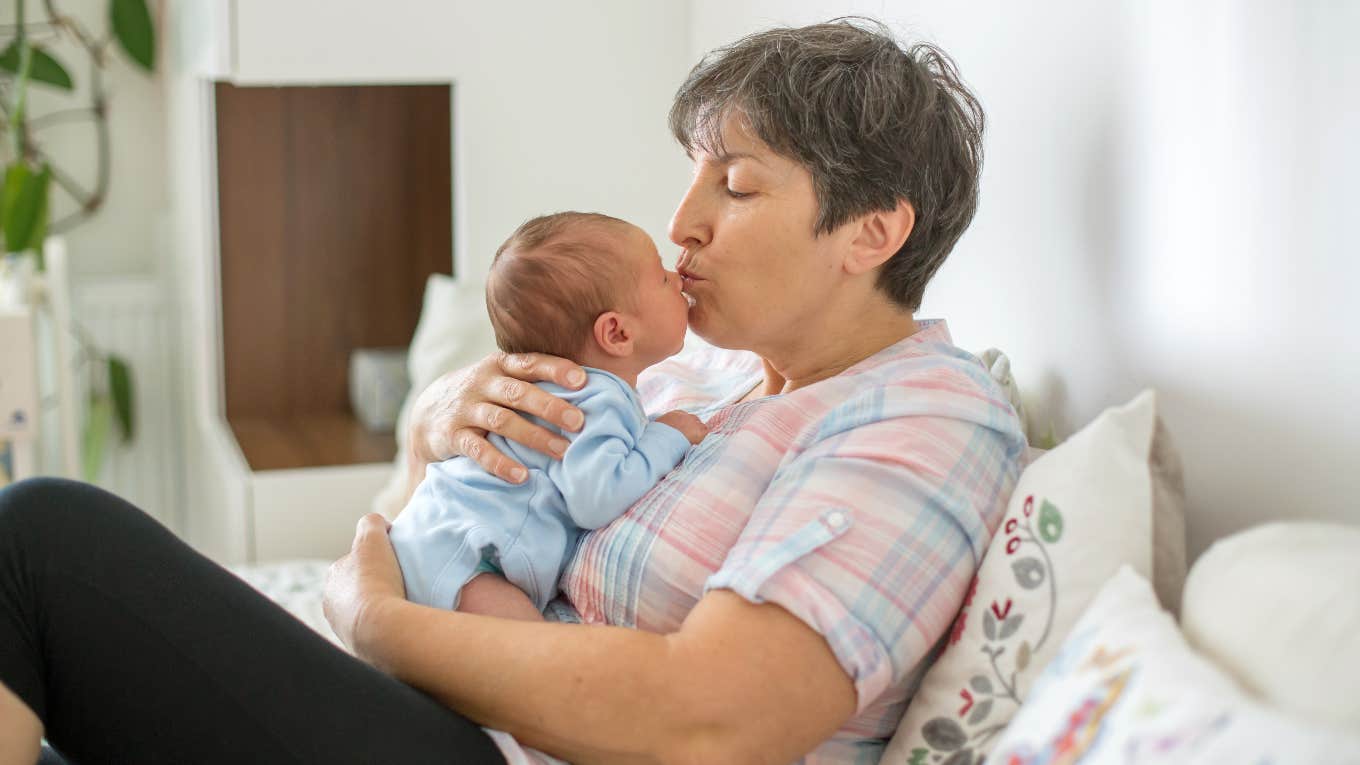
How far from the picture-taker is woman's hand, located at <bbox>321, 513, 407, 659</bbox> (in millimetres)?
1262

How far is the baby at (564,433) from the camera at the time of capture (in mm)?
1289

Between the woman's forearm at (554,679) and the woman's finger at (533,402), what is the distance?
0.70 feet

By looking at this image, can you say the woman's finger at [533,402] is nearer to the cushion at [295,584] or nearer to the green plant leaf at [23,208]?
the cushion at [295,584]

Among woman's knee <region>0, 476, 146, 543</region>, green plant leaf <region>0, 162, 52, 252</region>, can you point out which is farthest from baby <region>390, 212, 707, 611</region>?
green plant leaf <region>0, 162, 52, 252</region>

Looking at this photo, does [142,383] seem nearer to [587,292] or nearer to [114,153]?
[114,153]

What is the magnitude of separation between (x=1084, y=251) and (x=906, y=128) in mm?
246

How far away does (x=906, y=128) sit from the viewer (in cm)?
135

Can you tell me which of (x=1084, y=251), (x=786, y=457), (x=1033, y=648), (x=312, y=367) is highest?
(x=1084, y=251)

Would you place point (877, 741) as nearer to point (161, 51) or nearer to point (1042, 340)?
point (1042, 340)

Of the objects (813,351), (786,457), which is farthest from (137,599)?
(813,351)

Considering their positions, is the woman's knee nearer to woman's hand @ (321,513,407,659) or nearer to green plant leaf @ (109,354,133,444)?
woman's hand @ (321,513,407,659)

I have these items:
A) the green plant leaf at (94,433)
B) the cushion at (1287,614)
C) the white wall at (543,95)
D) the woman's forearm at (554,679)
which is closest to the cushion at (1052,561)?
the cushion at (1287,614)

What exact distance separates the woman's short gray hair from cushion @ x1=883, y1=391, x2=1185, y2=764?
0.32 meters

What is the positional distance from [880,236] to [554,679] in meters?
0.56
